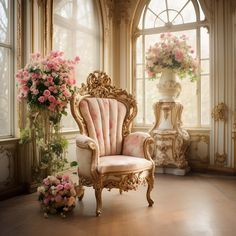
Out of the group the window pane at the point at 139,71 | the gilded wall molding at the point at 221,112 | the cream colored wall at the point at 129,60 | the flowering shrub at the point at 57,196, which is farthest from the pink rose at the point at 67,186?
the window pane at the point at 139,71

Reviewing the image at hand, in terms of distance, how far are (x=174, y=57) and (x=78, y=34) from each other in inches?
55.1

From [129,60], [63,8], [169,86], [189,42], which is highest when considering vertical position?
[63,8]

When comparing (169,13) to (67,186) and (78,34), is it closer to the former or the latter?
(78,34)

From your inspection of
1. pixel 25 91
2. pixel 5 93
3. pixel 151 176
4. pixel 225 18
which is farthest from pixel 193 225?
pixel 225 18

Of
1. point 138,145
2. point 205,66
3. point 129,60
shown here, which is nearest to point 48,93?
point 138,145

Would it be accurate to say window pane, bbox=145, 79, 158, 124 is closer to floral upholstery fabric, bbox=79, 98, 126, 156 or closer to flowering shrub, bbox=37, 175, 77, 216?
floral upholstery fabric, bbox=79, 98, 126, 156

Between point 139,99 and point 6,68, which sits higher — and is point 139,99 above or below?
below

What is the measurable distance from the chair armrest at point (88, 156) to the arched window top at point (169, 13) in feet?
9.70

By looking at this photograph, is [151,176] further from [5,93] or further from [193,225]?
[5,93]

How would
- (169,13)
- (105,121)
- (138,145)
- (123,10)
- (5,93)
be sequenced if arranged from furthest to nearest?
(123,10), (169,13), (5,93), (105,121), (138,145)

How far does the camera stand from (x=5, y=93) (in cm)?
337

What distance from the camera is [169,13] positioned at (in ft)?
16.3

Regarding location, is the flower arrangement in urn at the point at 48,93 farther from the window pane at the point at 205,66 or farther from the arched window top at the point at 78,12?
the window pane at the point at 205,66

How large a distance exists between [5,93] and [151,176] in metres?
1.79
